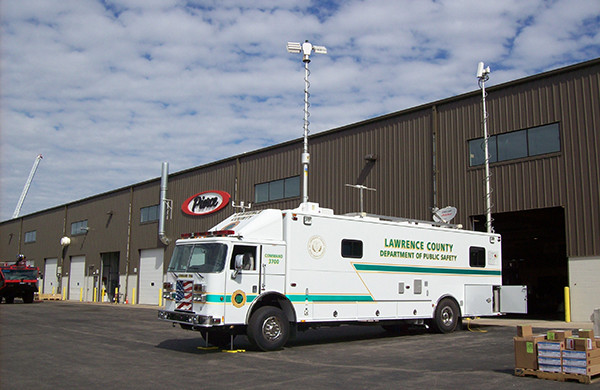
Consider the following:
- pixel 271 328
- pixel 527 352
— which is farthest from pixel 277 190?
pixel 527 352

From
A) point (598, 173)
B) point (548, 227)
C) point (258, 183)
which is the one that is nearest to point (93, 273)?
point (258, 183)

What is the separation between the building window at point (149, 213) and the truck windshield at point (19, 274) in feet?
28.0

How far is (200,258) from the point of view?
13133 millimetres

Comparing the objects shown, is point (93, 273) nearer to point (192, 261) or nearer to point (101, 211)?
point (101, 211)

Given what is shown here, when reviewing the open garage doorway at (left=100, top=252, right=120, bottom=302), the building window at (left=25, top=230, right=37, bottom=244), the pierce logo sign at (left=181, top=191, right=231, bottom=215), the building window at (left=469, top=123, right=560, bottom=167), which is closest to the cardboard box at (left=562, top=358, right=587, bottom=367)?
the building window at (left=469, top=123, right=560, bottom=167)

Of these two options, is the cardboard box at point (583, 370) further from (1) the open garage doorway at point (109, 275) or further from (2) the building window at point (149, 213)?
(1) the open garage doorway at point (109, 275)

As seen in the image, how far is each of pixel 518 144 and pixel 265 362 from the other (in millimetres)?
14661

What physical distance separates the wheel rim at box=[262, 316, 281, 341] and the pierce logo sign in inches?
872

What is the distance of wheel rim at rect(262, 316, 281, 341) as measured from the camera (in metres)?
12.8

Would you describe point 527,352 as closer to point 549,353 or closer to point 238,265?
point 549,353

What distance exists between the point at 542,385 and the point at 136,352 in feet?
28.4

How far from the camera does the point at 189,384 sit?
897 centimetres

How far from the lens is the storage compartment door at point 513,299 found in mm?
17188

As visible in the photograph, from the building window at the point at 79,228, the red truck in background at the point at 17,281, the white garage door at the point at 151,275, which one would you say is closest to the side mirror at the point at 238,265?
the white garage door at the point at 151,275
